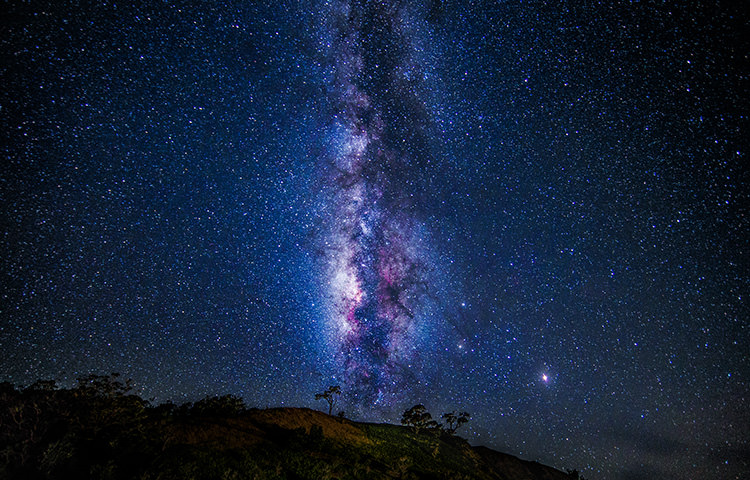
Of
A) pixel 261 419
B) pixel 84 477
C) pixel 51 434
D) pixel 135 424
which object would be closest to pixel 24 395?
pixel 51 434

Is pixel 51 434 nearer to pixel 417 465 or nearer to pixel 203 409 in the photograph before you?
pixel 203 409

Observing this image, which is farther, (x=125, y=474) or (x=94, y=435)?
(x=94, y=435)

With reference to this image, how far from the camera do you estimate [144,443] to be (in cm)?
1408

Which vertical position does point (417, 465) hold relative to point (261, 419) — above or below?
below

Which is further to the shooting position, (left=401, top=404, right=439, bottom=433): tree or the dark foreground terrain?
(left=401, top=404, right=439, bottom=433): tree

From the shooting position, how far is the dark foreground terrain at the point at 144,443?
453 inches

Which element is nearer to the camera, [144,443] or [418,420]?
[144,443]

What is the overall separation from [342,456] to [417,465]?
31.7 ft

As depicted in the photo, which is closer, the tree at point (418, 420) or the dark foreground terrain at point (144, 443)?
the dark foreground terrain at point (144, 443)

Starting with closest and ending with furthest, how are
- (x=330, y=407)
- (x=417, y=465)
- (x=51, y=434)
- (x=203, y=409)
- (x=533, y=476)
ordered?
(x=51, y=434) → (x=203, y=409) → (x=417, y=465) → (x=330, y=407) → (x=533, y=476)

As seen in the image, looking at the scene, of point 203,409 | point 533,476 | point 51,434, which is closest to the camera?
point 51,434

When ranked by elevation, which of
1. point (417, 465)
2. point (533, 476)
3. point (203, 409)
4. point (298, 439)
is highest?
point (203, 409)

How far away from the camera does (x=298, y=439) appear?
69.6ft

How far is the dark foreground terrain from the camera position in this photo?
11500mm
